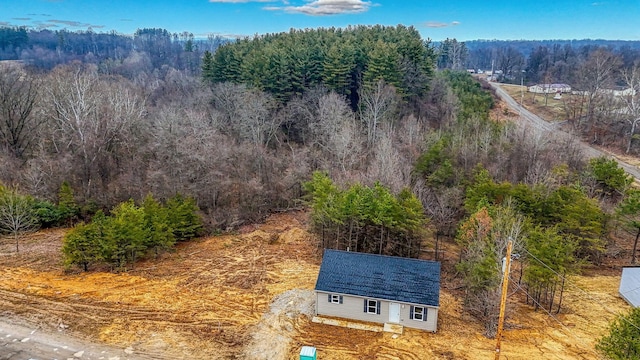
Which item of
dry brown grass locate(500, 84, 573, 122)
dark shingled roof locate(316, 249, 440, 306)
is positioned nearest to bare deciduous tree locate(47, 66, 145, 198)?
dark shingled roof locate(316, 249, 440, 306)

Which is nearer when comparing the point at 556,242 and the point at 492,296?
the point at 492,296

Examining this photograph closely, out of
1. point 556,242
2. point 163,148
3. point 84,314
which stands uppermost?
point 163,148

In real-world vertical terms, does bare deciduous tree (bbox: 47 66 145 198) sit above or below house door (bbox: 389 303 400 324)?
above

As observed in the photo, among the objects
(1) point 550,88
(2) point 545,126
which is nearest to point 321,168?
(2) point 545,126

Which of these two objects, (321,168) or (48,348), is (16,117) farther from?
(48,348)

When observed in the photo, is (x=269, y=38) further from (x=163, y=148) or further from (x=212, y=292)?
(x=212, y=292)

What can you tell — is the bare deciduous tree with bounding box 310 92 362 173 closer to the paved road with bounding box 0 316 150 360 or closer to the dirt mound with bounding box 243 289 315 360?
the dirt mound with bounding box 243 289 315 360

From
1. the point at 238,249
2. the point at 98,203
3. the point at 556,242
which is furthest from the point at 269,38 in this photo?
the point at 556,242
